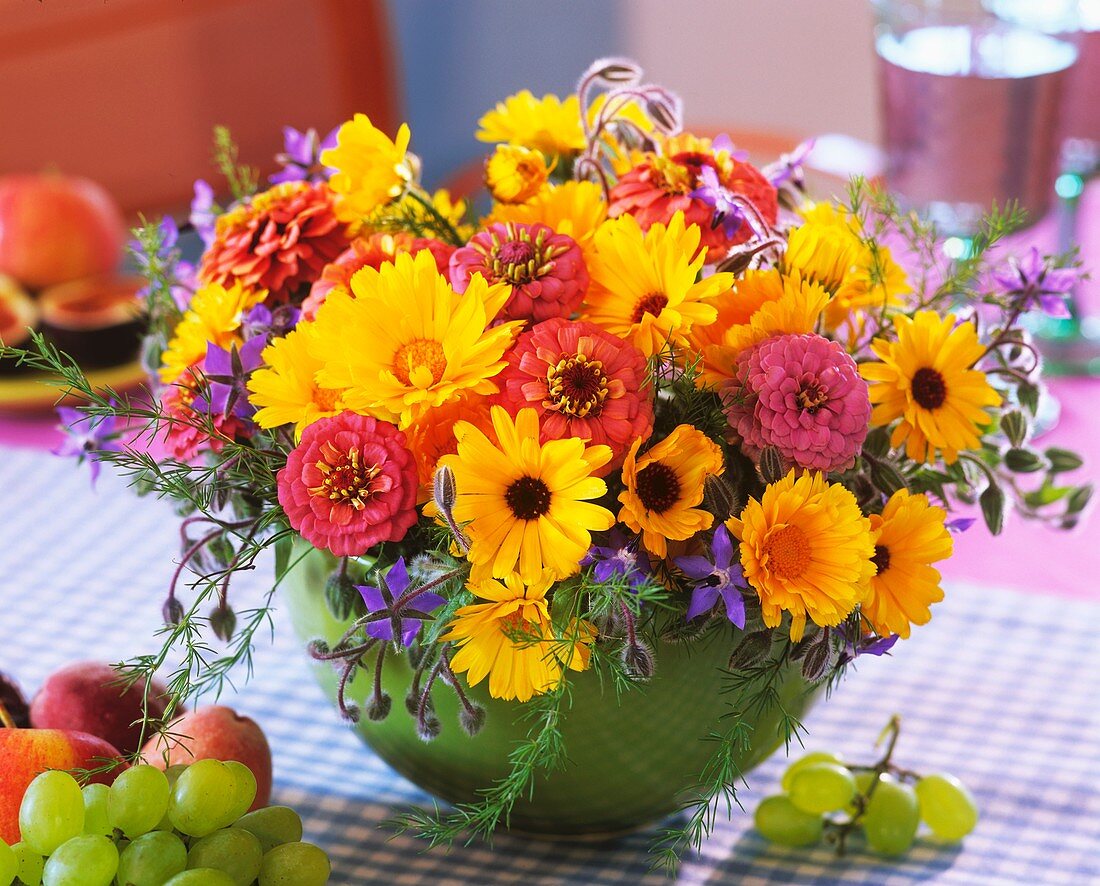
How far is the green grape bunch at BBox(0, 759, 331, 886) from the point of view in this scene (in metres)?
0.46

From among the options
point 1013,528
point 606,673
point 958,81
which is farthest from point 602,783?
point 958,81

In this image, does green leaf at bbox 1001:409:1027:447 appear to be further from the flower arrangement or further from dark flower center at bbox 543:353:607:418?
dark flower center at bbox 543:353:607:418

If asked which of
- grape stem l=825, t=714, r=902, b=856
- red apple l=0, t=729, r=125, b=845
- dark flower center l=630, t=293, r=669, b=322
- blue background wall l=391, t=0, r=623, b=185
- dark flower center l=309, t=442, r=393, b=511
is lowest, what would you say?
blue background wall l=391, t=0, r=623, b=185

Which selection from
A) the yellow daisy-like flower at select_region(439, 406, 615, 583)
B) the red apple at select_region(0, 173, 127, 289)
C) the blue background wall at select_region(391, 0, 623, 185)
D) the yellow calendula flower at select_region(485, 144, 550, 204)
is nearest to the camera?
the yellow daisy-like flower at select_region(439, 406, 615, 583)

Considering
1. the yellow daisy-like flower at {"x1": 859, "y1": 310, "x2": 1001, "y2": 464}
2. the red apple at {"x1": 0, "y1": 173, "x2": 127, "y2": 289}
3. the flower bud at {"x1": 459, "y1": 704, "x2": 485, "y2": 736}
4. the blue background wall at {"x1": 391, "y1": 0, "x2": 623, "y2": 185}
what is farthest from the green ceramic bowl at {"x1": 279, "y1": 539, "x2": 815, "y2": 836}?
the blue background wall at {"x1": 391, "y1": 0, "x2": 623, "y2": 185}

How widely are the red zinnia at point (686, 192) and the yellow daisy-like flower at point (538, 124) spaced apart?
0.16ft

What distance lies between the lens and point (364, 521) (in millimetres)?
459

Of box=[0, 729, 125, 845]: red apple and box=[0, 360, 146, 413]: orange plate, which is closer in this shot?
box=[0, 729, 125, 845]: red apple

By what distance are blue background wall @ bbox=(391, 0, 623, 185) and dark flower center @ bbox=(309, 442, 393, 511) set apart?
197cm

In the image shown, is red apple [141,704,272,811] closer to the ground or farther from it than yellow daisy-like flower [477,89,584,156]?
closer to the ground

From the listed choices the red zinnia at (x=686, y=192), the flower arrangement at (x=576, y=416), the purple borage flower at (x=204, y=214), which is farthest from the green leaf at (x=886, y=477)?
the purple borage flower at (x=204, y=214)

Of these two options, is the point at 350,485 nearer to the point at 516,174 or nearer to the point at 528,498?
the point at 528,498

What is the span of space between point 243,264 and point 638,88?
18 centimetres

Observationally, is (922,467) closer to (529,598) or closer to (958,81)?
(529,598)
